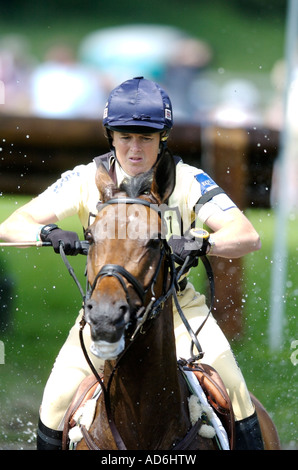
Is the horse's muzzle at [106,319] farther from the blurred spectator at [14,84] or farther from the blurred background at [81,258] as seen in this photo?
the blurred spectator at [14,84]

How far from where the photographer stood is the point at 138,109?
446 cm

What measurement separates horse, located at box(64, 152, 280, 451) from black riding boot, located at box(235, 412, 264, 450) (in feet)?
1.17

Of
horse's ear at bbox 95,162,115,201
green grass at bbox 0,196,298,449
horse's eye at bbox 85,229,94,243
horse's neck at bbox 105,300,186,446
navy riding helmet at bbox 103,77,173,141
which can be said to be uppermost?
navy riding helmet at bbox 103,77,173,141

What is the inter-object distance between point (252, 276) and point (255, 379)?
4.59 meters

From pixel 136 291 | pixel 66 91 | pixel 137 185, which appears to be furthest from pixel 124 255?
pixel 66 91

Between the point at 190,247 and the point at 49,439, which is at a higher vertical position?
the point at 190,247

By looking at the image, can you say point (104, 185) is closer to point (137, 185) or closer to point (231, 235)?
point (137, 185)

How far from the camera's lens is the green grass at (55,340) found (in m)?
7.48

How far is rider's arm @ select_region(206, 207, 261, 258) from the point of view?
4266mm

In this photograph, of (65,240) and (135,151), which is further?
(135,151)

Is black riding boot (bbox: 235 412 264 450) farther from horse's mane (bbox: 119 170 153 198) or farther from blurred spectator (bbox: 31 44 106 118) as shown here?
blurred spectator (bbox: 31 44 106 118)

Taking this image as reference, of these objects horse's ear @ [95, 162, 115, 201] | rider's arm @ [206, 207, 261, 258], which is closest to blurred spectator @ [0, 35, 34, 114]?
rider's arm @ [206, 207, 261, 258]

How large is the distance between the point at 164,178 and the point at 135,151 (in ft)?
2.20

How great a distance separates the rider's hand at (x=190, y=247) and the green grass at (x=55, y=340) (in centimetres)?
335
